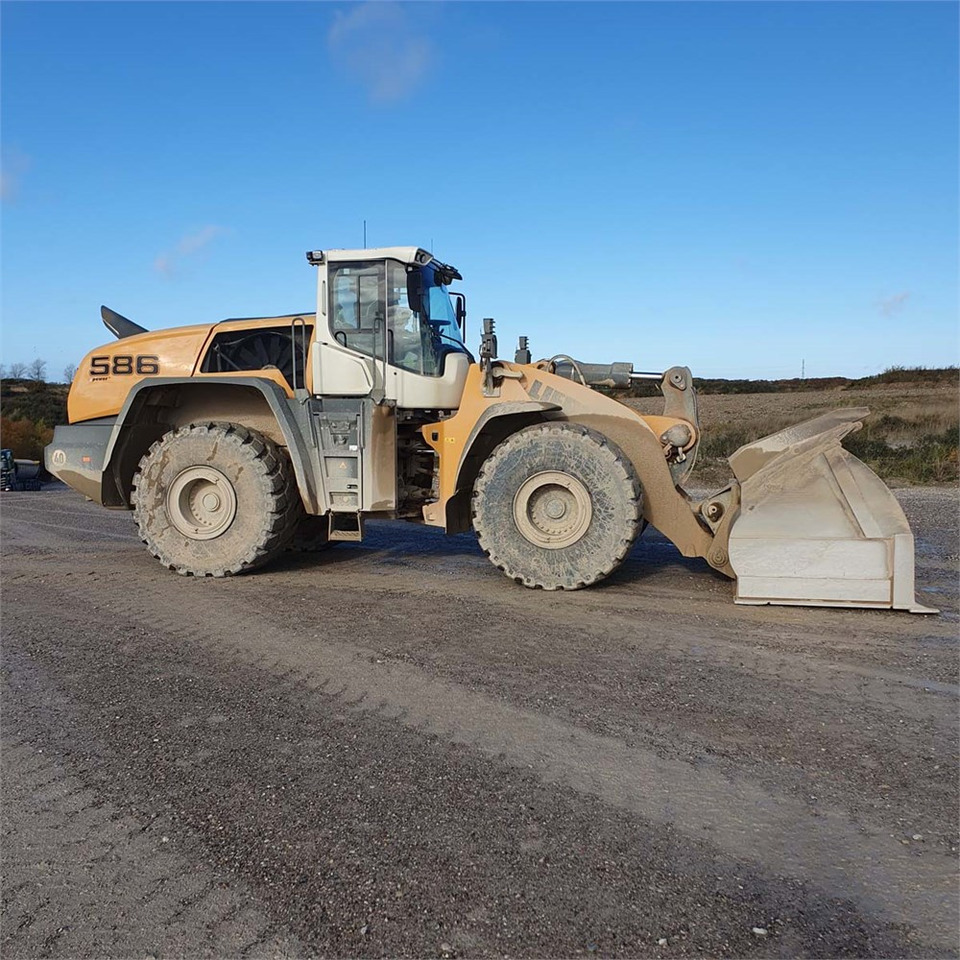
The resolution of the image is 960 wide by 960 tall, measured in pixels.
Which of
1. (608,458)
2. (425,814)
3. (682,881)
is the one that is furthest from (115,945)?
(608,458)

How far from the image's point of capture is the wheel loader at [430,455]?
5703 millimetres

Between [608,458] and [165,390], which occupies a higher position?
[165,390]

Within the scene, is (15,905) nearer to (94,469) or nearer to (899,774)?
(899,774)

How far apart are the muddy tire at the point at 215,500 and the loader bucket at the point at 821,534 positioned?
3.91 meters

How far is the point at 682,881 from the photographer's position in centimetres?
242

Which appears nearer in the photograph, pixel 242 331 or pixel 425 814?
pixel 425 814

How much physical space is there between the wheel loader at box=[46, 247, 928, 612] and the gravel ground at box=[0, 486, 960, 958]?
0.58 meters

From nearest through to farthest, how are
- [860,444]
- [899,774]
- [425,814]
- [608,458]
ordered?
[425,814] → [899,774] → [608,458] → [860,444]

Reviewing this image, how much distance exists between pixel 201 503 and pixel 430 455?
2.17 metres

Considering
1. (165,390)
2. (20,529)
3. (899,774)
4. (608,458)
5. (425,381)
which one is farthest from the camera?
(20,529)

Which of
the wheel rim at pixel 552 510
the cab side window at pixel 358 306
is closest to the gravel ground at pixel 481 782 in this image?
the wheel rim at pixel 552 510

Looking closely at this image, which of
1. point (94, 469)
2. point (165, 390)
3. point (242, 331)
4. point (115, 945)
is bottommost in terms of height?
point (115, 945)

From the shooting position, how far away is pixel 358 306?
6910mm

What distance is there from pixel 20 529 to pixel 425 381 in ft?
22.5
